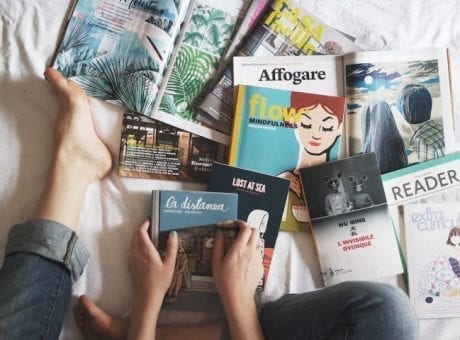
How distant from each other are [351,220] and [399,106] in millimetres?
238

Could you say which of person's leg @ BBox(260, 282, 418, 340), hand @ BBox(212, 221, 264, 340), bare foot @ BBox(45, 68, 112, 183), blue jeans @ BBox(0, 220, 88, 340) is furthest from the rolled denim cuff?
person's leg @ BBox(260, 282, 418, 340)

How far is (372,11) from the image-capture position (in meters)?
0.94

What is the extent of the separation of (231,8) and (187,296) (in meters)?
0.54

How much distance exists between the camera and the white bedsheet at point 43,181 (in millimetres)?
816

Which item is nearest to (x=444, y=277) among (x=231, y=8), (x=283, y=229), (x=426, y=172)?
(x=426, y=172)

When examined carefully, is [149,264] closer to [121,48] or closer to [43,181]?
[43,181]

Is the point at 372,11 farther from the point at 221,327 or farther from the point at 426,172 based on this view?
the point at 221,327

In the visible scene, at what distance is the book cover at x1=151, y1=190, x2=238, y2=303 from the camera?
0.83 m

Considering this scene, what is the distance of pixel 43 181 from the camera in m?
0.83

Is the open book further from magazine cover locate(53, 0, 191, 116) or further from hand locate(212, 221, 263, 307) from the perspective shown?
hand locate(212, 221, 263, 307)

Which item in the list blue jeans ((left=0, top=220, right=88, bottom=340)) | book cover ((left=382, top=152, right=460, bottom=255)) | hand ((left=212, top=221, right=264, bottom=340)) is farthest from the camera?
book cover ((left=382, top=152, right=460, bottom=255))

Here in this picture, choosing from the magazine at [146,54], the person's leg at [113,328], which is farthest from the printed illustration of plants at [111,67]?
the person's leg at [113,328]

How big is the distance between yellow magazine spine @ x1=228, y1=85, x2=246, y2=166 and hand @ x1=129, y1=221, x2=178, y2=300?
173 mm

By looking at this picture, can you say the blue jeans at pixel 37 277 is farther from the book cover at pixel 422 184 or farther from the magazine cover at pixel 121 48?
the book cover at pixel 422 184
